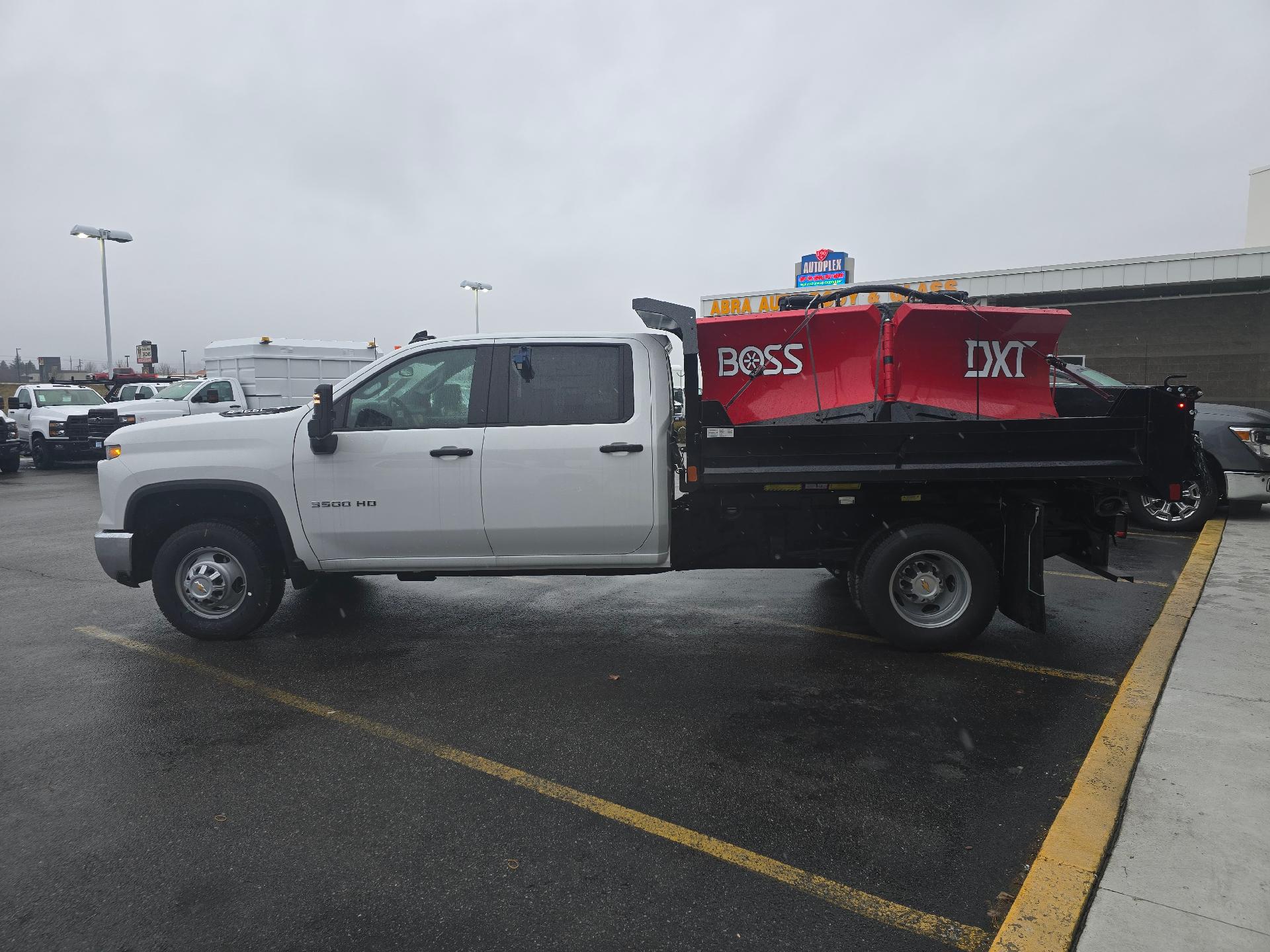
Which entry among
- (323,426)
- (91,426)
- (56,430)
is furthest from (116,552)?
(56,430)

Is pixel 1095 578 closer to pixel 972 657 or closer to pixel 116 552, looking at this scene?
pixel 972 657

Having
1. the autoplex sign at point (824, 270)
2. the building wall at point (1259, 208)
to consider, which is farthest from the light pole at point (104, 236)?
the building wall at point (1259, 208)

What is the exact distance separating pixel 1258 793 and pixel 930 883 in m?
1.53

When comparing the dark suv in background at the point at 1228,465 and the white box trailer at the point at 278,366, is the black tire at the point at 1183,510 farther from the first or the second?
the white box trailer at the point at 278,366

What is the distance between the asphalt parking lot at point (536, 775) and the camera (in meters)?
2.80

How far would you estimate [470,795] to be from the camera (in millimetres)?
3568

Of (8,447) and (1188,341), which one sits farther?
(1188,341)

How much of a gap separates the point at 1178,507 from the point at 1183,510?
105 mm

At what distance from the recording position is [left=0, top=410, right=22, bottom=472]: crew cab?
17.9 meters

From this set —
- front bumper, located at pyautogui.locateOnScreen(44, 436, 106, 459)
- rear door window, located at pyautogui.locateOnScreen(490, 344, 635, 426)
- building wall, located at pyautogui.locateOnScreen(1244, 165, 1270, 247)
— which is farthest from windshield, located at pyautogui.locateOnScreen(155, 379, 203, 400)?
building wall, located at pyautogui.locateOnScreen(1244, 165, 1270, 247)

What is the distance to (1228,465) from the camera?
9.24 m

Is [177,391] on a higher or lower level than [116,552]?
higher

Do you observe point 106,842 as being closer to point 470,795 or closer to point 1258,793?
point 470,795

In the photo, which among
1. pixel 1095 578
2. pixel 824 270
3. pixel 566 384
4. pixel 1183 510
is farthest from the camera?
pixel 824 270
